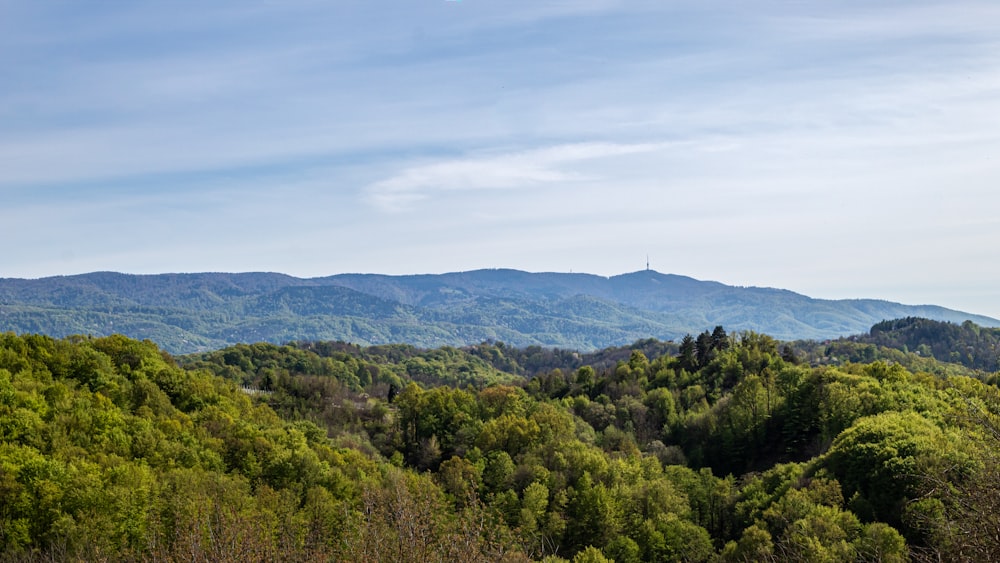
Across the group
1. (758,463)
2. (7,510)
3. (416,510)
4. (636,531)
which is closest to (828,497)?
(636,531)

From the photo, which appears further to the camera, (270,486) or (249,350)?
(249,350)

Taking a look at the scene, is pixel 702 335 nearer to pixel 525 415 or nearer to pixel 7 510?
pixel 525 415

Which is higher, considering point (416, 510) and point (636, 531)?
point (416, 510)

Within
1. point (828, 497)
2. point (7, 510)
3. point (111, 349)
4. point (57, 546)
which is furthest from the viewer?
point (111, 349)

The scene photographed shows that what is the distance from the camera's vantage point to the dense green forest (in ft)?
94.0

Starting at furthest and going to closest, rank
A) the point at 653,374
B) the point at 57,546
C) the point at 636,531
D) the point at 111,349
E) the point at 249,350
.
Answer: the point at 249,350 < the point at 653,374 < the point at 111,349 < the point at 636,531 < the point at 57,546

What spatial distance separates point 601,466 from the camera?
6394cm

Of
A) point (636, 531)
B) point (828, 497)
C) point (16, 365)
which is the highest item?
point (16, 365)

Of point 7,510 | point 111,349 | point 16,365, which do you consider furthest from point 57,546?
point 111,349

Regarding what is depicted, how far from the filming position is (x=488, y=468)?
67.7m

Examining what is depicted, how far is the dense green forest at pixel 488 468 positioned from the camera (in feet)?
94.0

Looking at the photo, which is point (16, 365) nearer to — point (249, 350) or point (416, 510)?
point (416, 510)

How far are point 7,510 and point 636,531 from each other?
39124mm

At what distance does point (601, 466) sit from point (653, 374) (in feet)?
175
